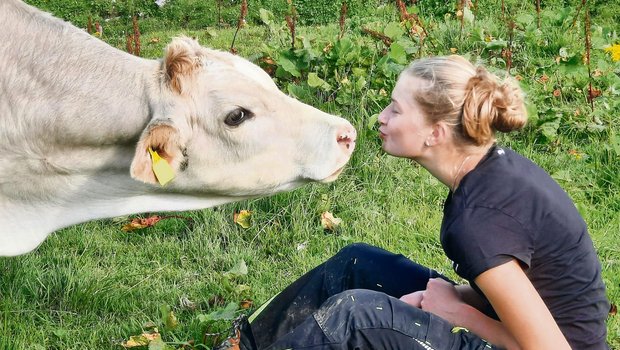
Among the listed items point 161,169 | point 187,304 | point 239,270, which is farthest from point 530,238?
point 187,304

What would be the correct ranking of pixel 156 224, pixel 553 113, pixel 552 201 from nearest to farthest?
pixel 552 201
pixel 156 224
pixel 553 113

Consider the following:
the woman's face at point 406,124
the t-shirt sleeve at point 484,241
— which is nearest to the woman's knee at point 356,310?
the t-shirt sleeve at point 484,241

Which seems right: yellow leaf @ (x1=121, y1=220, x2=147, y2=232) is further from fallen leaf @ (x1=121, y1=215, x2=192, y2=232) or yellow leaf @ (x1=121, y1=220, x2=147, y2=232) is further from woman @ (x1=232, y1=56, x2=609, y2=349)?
woman @ (x1=232, y1=56, x2=609, y2=349)

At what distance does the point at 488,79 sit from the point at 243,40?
5.78 metres

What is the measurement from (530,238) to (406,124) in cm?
60

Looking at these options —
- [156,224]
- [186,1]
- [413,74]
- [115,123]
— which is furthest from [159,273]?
[186,1]

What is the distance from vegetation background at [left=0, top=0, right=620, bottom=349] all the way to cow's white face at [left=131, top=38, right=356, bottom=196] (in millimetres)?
686

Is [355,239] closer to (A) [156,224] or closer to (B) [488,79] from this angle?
(A) [156,224]

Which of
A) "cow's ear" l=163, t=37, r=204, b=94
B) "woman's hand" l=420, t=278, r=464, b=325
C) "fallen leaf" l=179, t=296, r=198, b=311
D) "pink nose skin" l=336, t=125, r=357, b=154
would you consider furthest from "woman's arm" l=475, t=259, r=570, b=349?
"fallen leaf" l=179, t=296, r=198, b=311

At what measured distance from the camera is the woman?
293 centimetres

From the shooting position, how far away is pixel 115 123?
3.60 metres

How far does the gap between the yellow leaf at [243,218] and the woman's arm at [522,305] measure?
2275mm

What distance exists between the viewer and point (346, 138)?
371 cm

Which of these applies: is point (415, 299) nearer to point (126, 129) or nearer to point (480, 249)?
point (480, 249)
